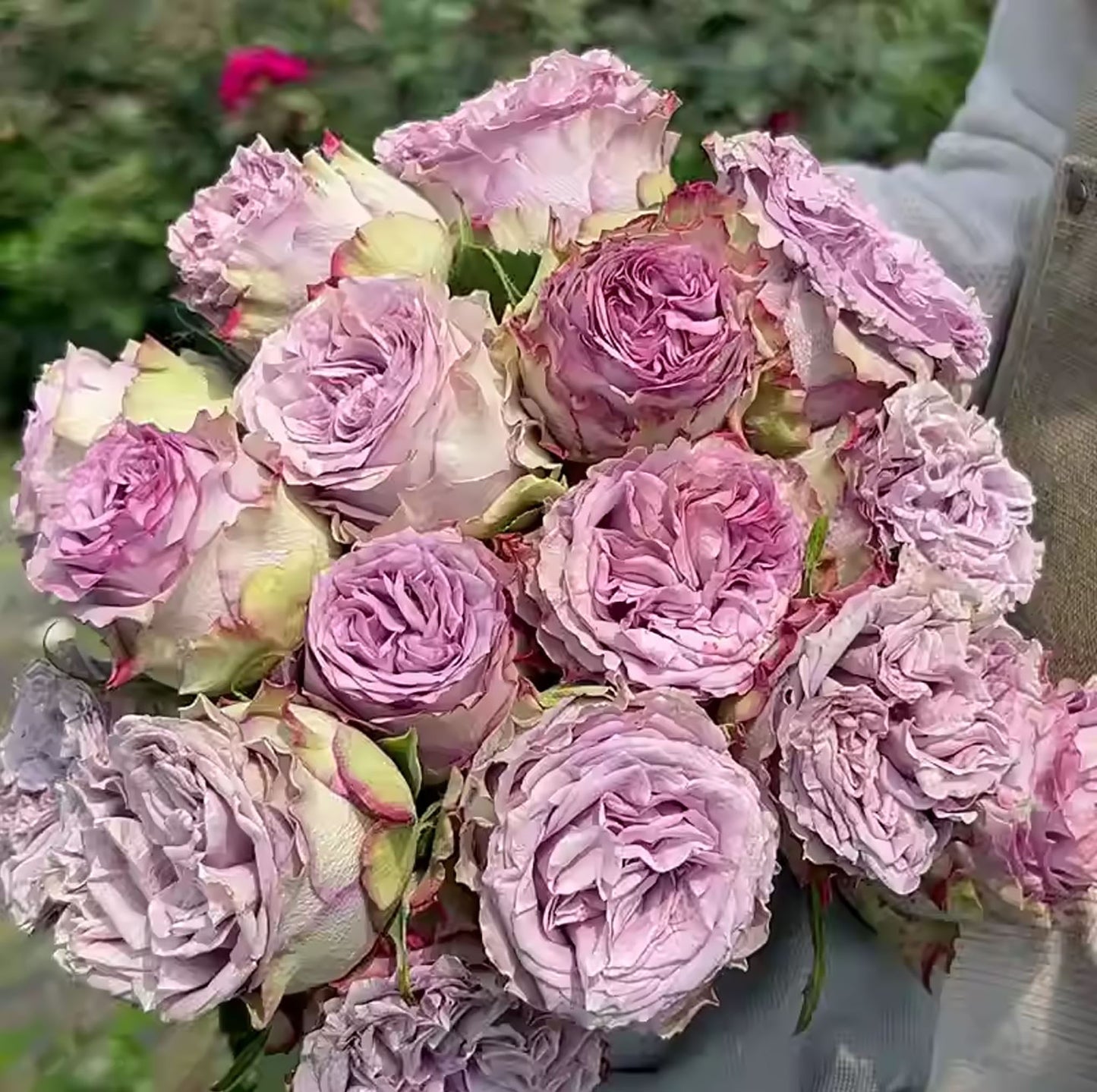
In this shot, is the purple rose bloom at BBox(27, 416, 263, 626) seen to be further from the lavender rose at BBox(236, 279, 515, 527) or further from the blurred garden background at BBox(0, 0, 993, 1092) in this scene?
the blurred garden background at BBox(0, 0, 993, 1092)

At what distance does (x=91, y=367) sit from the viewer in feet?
1.72

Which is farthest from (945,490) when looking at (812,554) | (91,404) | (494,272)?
(91,404)

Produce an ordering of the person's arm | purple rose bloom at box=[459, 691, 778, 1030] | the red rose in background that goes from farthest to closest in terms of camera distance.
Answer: the red rose in background → the person's arm → purple rose bloom at box=[459, 691, 778, 1030]

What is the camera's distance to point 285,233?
528 mm

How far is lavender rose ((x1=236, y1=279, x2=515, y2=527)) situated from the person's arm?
1.10 ft

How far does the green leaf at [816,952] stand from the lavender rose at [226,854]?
0.41 ft

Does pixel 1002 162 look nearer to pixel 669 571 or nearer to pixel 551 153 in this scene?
pixel 551 153

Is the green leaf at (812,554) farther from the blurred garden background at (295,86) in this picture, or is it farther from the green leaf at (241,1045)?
the blurred garden background at (295,86)

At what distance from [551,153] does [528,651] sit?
176mm

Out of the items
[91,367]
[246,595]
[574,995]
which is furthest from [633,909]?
[91,367]

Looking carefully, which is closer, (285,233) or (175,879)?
(175,879)

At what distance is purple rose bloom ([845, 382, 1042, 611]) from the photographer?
48 centimetres

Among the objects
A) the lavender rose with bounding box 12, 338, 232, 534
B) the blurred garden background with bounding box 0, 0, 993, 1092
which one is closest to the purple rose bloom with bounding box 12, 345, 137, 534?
the lavender rose with bounding box 12, 338, 232, 534

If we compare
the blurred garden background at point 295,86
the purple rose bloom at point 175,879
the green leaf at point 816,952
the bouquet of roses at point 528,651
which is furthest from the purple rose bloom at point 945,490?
the blurred garden background at point 295,86
